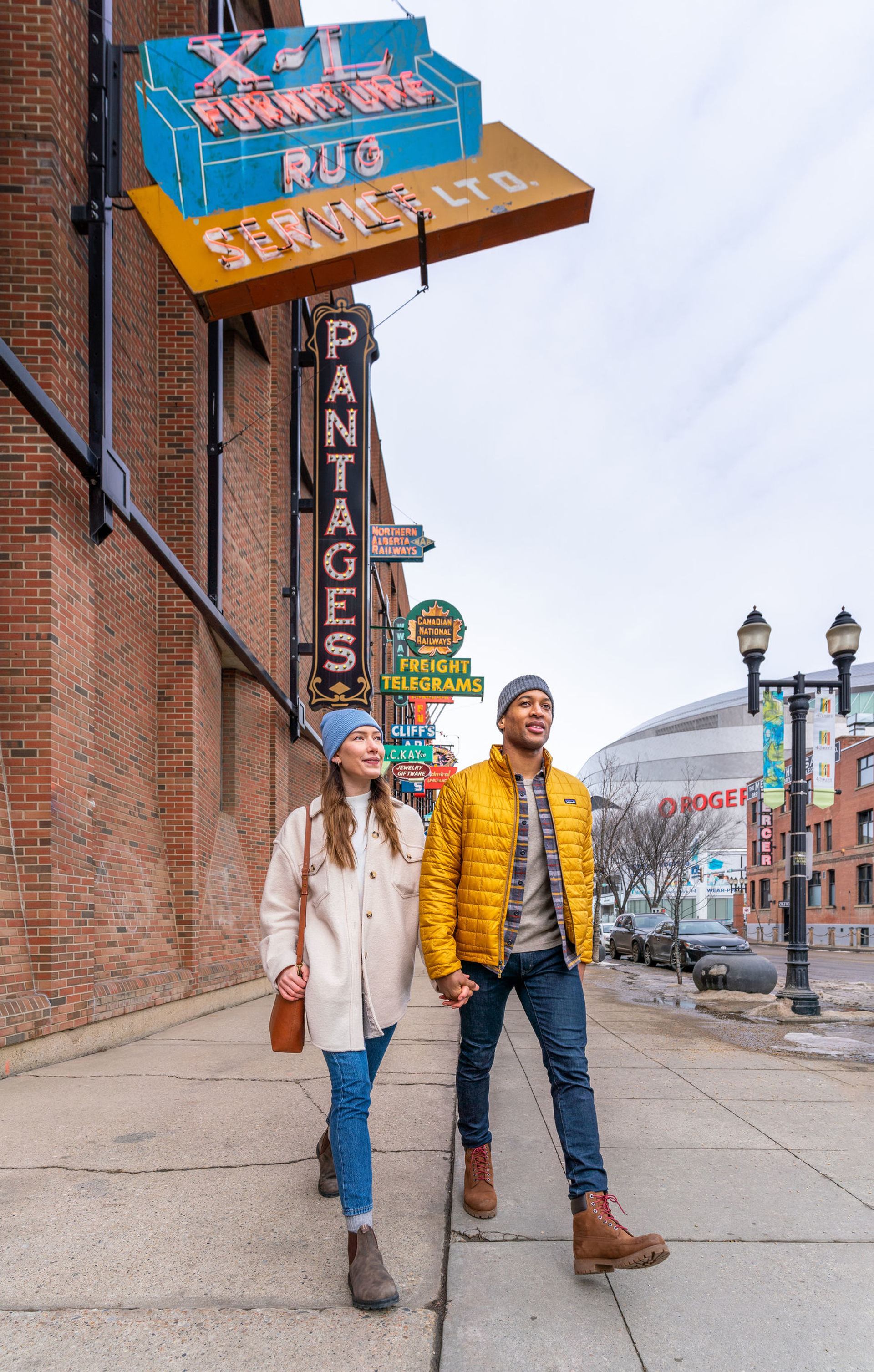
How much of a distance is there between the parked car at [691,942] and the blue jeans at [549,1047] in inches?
690

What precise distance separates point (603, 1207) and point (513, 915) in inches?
37.6

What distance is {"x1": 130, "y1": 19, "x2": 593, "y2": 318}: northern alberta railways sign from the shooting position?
795 centimetres

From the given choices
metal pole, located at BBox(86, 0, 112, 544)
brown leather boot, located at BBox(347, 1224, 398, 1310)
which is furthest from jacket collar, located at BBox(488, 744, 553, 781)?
metal pole, located at BBox(86, 0, 112, 544)

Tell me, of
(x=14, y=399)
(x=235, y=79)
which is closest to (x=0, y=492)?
(x=14, y=399)

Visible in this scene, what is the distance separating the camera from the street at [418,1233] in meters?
2.61

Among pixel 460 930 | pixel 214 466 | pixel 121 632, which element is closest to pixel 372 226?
pixel 214 466

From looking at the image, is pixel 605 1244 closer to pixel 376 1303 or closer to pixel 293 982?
pixel 376 1303

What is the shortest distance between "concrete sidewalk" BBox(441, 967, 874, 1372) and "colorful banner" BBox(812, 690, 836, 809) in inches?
334

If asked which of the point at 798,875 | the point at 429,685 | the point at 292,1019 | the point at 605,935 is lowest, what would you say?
the point at 605,935

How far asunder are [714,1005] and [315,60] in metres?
11.6

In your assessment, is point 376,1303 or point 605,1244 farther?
point 605,1244

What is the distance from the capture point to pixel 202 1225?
3.40 m

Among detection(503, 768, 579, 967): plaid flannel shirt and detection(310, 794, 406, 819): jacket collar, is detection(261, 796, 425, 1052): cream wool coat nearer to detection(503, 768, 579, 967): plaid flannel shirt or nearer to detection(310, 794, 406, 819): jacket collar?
detection(310, 794, 406, 819): jacket collar

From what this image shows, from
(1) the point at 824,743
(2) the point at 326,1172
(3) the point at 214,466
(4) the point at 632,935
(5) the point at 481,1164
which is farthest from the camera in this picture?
(4) the point at 632,935
